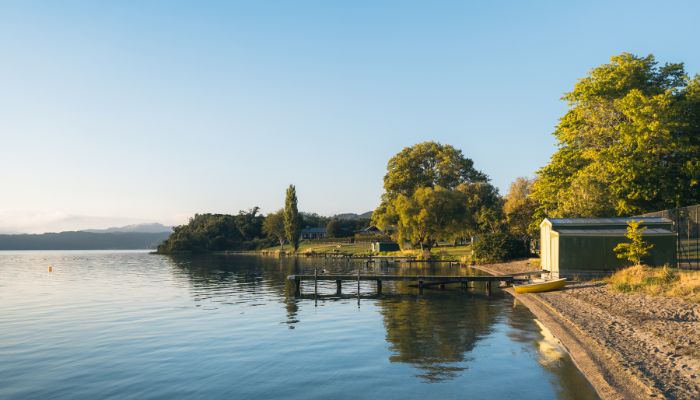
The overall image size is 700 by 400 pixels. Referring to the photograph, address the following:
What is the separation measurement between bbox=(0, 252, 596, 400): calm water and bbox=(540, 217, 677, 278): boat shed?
6.26m

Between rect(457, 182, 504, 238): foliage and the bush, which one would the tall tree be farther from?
the bush

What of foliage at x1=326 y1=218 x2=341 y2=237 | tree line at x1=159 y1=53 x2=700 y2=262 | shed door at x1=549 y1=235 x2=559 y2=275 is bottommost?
shed door at x1=549 y1=235 x2=559 y2=275

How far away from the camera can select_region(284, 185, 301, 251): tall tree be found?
129 meters

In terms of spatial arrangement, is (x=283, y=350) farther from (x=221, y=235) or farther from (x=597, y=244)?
(x=221, y=235)

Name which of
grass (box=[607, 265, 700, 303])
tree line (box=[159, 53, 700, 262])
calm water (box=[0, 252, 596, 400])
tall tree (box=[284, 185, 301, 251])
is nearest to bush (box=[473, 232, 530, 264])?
tree line (box=[159, 53, 700, 262])

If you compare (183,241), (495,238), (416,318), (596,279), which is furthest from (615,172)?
(183,241)

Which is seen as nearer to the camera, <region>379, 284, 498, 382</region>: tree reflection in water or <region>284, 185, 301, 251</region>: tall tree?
<region>379, 284, 498, 382</region>: tree reflection in water

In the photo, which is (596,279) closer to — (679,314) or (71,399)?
(679,314)

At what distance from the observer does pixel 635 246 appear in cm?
3991

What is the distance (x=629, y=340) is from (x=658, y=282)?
1398 cm

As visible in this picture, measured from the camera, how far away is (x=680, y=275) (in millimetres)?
32219

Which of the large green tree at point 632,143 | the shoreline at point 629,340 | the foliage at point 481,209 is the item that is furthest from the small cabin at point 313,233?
the shoreline at point 629,340

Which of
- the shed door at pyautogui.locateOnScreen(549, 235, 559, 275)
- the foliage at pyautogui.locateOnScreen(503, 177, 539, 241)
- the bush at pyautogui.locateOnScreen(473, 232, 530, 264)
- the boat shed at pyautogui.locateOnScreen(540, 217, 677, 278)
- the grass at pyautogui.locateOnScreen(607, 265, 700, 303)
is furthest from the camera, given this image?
the foliage at pyautogui.locateOnScreen(503, 177, 539, 241)

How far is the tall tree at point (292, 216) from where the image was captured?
129 meters
